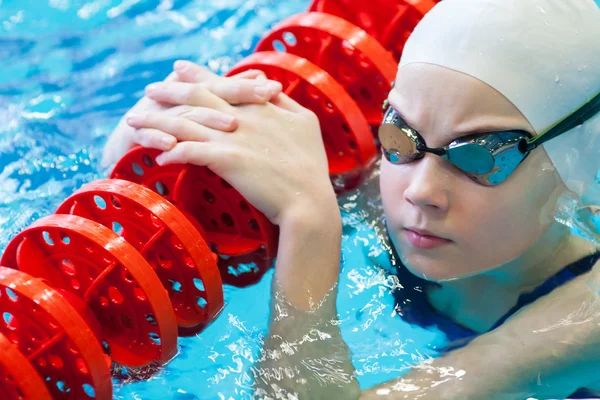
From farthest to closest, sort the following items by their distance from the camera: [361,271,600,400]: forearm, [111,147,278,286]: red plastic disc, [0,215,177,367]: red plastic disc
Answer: [111,147,278,286]: red plastic disc
[361,271,600,400]: forearm
[0,215,177,367]: red plastic disc

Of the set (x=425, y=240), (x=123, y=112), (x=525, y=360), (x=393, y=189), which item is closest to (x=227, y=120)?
(x=393, y=189)

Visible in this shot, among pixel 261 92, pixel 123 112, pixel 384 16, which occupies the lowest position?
pixel 123 112

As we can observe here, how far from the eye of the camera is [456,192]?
151cm

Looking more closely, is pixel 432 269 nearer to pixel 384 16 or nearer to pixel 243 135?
pixel 243 135

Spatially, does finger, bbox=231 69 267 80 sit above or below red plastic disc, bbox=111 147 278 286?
above

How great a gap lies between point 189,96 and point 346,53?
51 cm

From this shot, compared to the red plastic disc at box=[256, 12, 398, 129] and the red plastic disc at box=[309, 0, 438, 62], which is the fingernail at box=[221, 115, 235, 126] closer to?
the red plastic disc at box=[256, 12, 398, 129]

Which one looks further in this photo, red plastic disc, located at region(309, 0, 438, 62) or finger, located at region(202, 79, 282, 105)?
red plastic disc, located at region(309, 0, 438, 62)

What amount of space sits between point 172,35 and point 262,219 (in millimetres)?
1868

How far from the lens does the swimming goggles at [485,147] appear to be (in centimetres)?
146

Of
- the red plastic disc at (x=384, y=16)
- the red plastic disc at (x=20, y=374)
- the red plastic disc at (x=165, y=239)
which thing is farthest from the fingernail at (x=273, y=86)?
the red plastic disc at (x=20, y=374)

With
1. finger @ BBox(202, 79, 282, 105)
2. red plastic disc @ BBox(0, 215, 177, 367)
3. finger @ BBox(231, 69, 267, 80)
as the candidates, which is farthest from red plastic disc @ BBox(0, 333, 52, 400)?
finger @ BBox(231, 69, 267, 80)

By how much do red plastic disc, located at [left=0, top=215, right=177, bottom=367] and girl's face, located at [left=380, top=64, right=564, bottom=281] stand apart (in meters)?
0.51

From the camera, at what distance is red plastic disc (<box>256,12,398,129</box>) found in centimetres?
197
